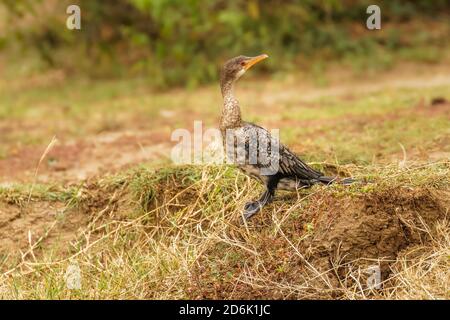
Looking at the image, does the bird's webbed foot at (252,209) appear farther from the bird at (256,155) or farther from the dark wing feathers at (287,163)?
the dark wing feathers at (287,163)

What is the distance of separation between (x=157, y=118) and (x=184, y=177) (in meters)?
3.54

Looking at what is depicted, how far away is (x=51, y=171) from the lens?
766 centimetres

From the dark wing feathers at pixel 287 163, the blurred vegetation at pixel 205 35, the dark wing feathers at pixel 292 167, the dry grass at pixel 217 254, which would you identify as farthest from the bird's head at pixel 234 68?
the blurred vegetation at pixel 205 35

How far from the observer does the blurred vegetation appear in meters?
11.2

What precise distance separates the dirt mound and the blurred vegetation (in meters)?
5.83

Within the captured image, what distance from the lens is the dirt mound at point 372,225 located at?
5.28 m

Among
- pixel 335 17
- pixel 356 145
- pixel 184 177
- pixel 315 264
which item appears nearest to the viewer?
pixel 315 264

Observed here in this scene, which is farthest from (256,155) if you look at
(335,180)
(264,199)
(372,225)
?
(372,225)

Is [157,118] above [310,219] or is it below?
below

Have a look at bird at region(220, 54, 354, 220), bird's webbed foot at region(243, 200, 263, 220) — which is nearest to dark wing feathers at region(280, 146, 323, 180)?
bird at region(220, 54, 354, 220)

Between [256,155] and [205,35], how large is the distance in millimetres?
6378

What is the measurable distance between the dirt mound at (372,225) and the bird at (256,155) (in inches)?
9.1

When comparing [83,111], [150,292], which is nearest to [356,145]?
[150,292]
